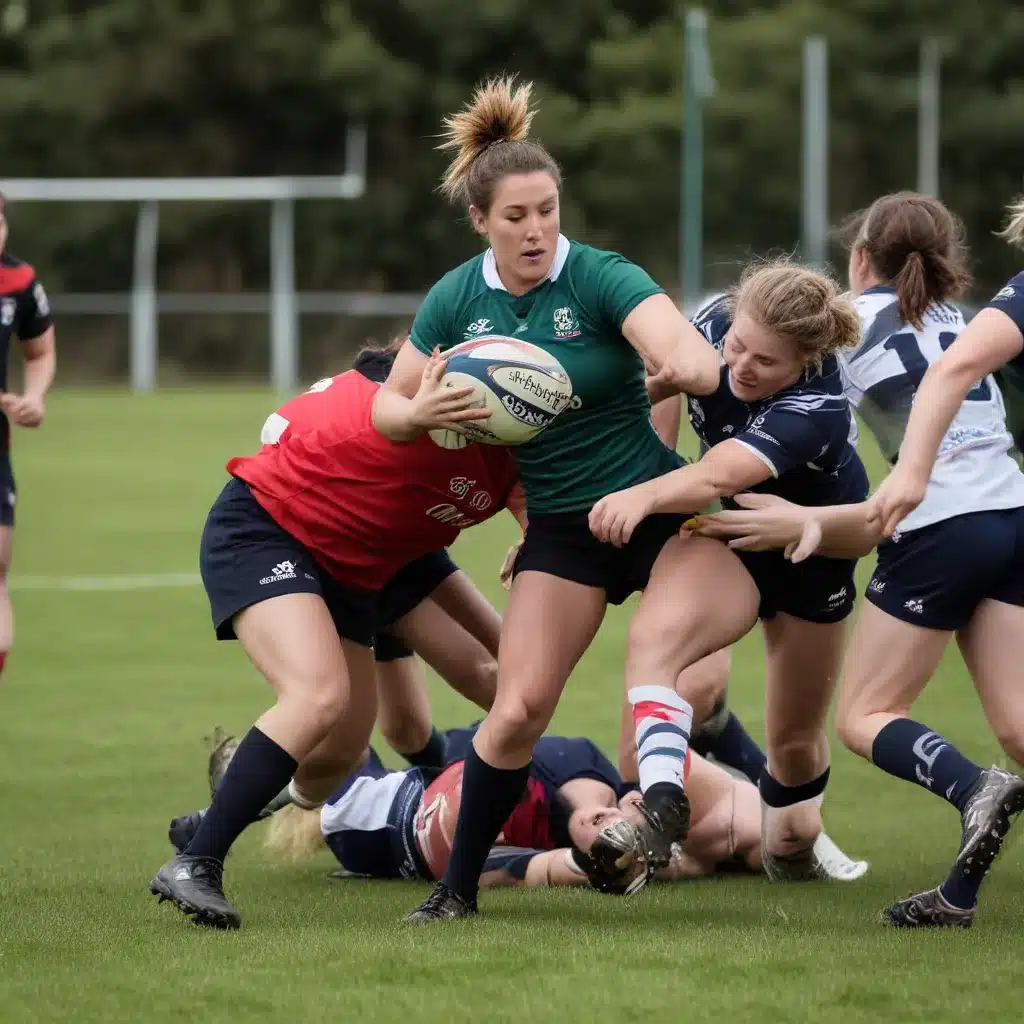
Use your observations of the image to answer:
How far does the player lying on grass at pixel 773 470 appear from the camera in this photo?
183 inches

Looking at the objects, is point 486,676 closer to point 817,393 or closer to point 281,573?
point 281,573

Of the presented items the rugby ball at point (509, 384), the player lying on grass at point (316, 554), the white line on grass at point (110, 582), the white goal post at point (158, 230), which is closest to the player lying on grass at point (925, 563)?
the rugby ball at point (509, 384)

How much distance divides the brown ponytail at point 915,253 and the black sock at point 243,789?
206cm

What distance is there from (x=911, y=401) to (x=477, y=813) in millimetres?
1604

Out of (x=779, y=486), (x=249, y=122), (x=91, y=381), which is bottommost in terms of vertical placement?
(x=91, y=381)

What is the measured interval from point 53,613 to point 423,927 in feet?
23.2

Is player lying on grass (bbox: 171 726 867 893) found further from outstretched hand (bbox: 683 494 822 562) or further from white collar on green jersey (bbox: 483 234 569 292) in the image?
white collar on green jersey (bbox: 483 234 569 292)

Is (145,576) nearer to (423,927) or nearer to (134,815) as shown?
(134,815)

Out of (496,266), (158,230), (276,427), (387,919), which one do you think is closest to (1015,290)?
(496,266)

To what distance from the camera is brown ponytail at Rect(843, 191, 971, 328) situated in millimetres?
5074

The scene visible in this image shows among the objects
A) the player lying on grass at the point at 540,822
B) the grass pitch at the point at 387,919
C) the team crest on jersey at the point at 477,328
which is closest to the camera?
the grass pitch at the point at 387,919

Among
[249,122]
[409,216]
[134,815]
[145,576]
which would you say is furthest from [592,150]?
[134,815]

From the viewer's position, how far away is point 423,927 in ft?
15.3

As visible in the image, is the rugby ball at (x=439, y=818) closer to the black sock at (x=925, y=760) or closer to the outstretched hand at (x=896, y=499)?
the black sock at (x=925, y=760)
